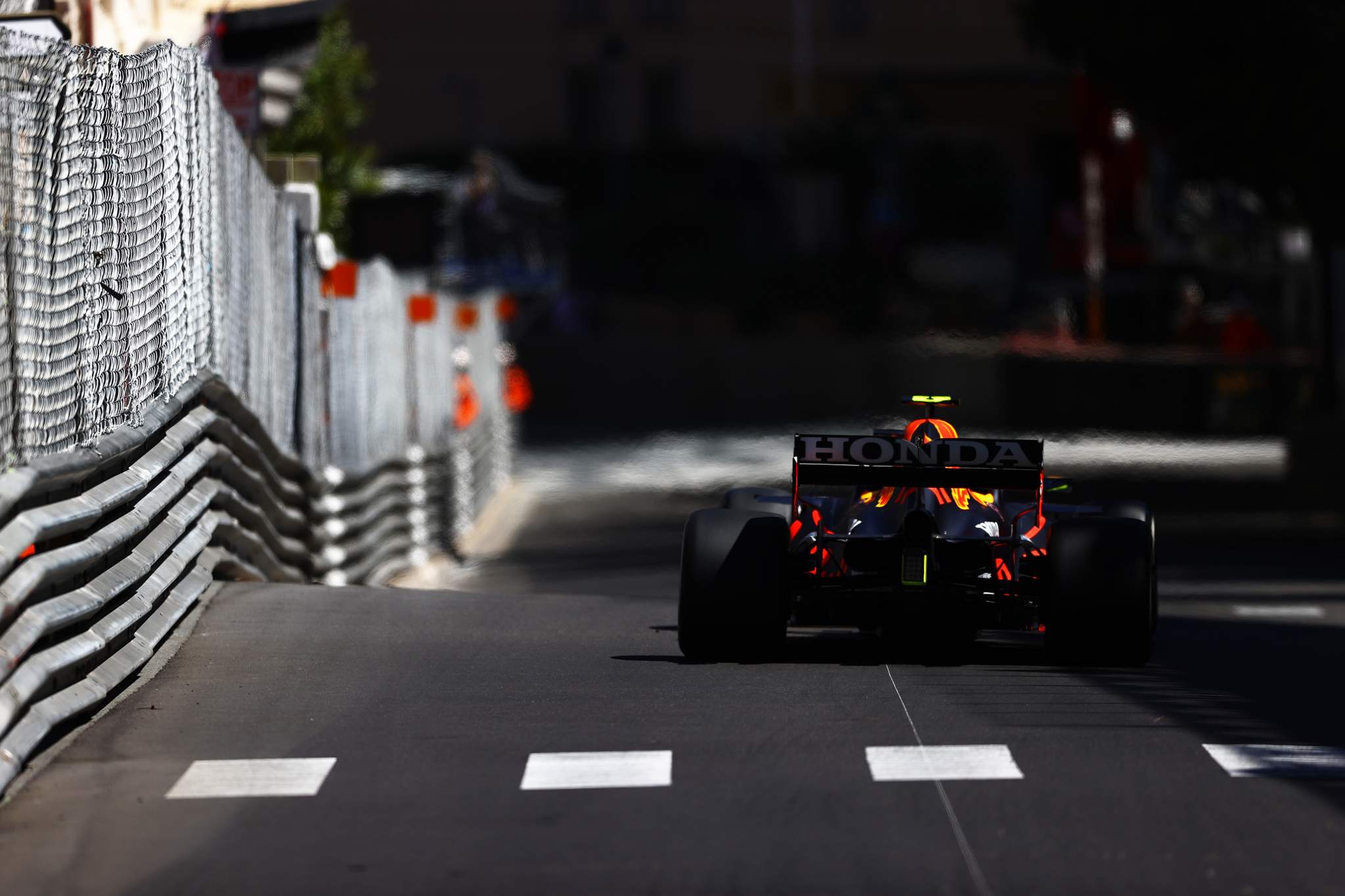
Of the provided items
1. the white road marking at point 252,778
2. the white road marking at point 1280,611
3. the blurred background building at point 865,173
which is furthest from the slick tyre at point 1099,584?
the blurred background building at point 865,173

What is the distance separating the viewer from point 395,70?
63.3 meters

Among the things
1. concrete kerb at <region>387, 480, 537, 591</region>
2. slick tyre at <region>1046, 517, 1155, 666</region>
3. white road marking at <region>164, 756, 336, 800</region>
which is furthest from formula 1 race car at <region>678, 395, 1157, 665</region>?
concrete kerb at <region>387, 480, 537, 591</region>

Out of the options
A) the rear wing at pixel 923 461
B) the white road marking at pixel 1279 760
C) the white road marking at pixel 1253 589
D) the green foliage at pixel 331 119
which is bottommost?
the white road marking at pixel 1253 589

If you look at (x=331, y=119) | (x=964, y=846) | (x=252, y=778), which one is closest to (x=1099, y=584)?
(x=964, y=846)

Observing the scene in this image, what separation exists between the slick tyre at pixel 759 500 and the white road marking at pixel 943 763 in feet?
10.8

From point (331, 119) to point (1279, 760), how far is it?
791 inches

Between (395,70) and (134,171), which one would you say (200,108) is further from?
(395,70)

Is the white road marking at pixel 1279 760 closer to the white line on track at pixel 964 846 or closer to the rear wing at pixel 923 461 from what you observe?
the white line on track at pixel 964 846

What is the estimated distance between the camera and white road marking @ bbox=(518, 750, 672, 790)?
7785mm

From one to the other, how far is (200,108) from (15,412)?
4.61 m

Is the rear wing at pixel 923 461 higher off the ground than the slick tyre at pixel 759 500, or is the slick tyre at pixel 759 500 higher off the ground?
the rear wing at pixel 923 461

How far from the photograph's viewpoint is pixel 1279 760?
26.8ft

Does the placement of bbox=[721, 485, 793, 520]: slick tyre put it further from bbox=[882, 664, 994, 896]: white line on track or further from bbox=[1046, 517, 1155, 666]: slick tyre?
bbox=[882, 664, 994, 896]: white line on track

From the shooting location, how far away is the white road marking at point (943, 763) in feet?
25.8
